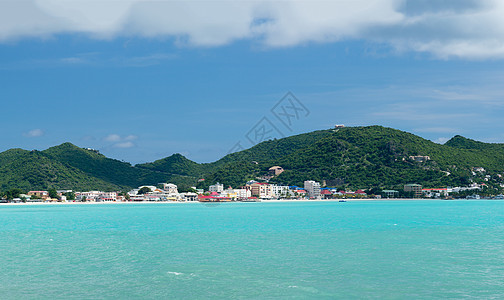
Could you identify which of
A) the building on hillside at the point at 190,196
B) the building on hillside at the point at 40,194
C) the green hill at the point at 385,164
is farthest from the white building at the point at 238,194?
the building on hillside at the point at 40,194

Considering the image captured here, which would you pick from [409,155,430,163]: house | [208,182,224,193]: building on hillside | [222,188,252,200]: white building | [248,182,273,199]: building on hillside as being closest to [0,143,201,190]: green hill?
[208,182,224,193]: building on hillside

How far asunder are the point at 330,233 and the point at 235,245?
31.0 feet

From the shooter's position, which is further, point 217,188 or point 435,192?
point 217,188

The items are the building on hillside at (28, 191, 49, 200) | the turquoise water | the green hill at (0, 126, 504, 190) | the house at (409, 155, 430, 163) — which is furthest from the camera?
the house at (409, 155, 430, 163)

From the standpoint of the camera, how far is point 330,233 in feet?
110

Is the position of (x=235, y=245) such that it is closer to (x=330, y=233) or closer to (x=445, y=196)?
(x=330, y=233)

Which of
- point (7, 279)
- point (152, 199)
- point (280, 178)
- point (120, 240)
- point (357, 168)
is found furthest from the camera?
point (280, 178)

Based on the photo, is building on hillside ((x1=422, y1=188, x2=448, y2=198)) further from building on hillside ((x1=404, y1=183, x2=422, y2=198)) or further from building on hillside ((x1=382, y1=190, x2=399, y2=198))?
building on hillside ((x1=382, y1=190, x2=399, y2=198))

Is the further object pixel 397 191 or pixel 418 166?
pixel 418 166

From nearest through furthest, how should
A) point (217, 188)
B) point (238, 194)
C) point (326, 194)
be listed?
point (238, 194) < point (217, 188) < point (326, 194)

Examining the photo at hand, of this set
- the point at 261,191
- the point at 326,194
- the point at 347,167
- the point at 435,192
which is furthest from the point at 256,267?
the point at 347,167

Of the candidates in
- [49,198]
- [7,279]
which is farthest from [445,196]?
[7,279]

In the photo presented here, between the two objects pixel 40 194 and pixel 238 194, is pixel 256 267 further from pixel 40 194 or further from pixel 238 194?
pixel 238 194

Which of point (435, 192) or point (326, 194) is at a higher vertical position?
point (435, 192)
